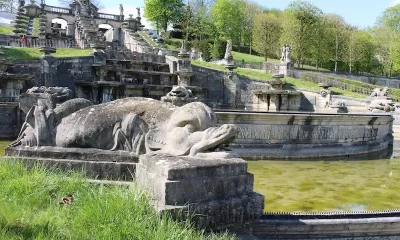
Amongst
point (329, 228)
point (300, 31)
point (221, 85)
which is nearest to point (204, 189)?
point (329, 228)

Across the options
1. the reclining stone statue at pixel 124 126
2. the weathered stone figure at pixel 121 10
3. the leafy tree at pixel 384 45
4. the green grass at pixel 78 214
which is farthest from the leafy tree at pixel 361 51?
the green grass at pixel 78 214

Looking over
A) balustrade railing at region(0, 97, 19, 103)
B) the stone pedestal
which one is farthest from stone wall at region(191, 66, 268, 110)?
the stone pedestal

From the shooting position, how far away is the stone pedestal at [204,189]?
4225 mm

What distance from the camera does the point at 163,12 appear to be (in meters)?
66.1

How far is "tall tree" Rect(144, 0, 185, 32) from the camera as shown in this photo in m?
66.1

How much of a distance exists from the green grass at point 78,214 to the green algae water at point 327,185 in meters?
3.18

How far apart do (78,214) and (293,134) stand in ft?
30.9

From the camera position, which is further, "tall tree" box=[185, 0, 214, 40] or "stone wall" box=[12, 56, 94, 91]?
"tall tree" box=[185, 0, 214, 40]

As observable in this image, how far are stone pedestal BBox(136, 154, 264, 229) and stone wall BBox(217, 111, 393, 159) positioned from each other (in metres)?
7.01

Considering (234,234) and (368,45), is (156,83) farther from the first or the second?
(368,45)

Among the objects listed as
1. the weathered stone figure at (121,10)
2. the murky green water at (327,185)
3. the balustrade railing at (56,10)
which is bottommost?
the murky green water at (327,185)

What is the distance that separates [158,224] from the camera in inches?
153

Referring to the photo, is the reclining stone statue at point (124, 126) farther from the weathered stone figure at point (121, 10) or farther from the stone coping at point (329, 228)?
the weathered stone figure at point (121, 10)

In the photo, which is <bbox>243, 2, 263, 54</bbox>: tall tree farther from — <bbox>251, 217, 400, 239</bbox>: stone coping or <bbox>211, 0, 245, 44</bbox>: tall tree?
<bbox>251, 217, 400, 239</bbox>: stone coping
